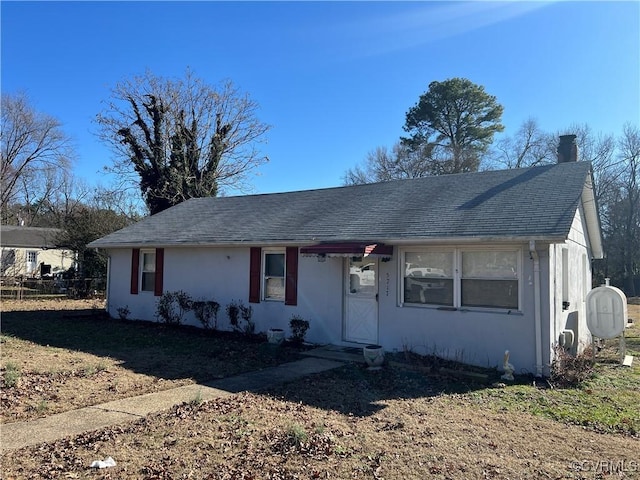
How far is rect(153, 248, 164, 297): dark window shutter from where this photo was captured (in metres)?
14.7

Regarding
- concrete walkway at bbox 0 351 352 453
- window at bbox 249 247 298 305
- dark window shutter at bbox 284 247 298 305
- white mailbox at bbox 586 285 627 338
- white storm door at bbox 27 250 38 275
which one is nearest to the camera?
concrete walkway at bbox 0 351 352 453

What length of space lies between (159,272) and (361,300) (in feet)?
23.4

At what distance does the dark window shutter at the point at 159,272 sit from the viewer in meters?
14.7

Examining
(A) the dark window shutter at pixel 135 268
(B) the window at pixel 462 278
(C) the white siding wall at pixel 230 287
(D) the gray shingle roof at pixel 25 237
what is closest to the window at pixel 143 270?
(A) the dark window shutter at pixel 135 268

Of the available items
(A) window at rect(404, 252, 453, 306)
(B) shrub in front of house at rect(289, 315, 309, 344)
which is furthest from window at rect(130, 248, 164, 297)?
(A) window at rect(404, 252, 453, 306)

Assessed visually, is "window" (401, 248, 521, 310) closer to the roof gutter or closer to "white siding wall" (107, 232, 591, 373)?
"white siding wall" (107, 232, 591, 373)

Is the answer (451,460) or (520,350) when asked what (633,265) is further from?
(451,460)

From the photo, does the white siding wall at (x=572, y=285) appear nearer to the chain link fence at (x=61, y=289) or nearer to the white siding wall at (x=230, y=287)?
the white siding wall at (x=230, y=287)

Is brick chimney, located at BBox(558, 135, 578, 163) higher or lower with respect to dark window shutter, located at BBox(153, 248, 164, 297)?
higher

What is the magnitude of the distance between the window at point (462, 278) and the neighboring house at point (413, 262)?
0.07 feet

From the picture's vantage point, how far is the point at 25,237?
3772cm

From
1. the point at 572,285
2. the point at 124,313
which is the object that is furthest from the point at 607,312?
the point at 124,313

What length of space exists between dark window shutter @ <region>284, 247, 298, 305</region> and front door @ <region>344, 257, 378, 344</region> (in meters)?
1.40

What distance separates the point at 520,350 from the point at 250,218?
8603 mm
